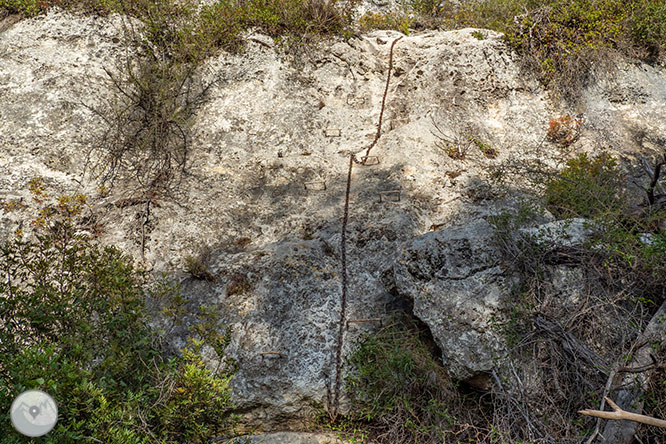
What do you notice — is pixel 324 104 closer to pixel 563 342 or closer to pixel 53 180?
pixel 53 180

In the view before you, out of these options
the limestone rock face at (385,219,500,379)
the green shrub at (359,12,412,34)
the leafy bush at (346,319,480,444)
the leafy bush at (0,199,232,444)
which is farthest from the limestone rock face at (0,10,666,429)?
the leafy bush at (0,199,232,444)

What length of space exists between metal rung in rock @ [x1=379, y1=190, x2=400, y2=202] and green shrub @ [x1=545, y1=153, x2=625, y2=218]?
1815 mm

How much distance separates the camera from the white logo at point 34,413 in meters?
2.63

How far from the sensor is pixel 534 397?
383cm

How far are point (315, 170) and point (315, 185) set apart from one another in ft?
1.14

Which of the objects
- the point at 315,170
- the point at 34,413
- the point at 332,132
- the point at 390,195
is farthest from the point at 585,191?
the point at 34,413

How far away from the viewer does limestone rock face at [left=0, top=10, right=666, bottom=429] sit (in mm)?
4520

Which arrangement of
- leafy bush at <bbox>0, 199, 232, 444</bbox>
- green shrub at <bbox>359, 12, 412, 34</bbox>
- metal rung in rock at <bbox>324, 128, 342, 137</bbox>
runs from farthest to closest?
green shrub at <bbox>359, 12, 412, 34</bbox>
metal rung in rock at <bbox>324, 128, 342, 137</bbox>
leafy bush at <bbox>0, 199, 232, 444</bbox>

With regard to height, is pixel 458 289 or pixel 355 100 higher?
pixel 355 100

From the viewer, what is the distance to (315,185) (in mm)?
6480

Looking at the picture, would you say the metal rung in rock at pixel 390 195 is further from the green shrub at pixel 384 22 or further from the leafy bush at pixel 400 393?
the green shrub at pixel 384 22

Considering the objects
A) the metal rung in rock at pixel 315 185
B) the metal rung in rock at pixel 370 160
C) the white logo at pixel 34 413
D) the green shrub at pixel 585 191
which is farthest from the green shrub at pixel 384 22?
the white logo at pixel 34 413

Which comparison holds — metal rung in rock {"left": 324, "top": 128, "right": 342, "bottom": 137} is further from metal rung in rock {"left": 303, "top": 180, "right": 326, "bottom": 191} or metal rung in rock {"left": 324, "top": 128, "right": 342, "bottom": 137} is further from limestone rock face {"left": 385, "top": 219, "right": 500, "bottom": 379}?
limestone rock face {"left": 385, "top": 219, "right": 500, "bottom": 379}

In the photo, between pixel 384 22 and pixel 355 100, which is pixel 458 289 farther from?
pixel 384 22
